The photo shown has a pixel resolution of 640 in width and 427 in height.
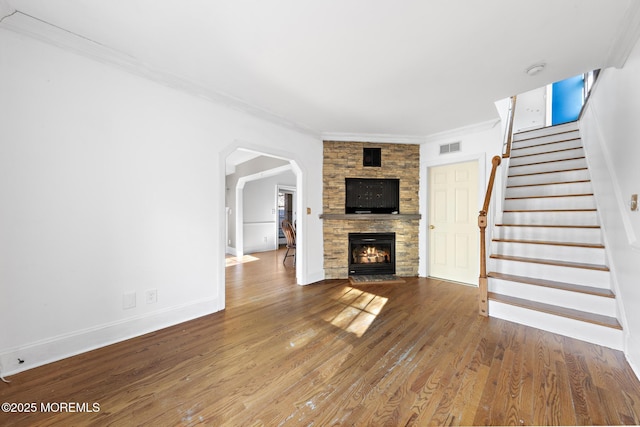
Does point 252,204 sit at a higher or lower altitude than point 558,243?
higher

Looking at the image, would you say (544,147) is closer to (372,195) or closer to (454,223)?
(454,223)

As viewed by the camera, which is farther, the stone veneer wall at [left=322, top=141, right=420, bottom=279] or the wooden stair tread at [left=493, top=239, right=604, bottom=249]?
the stone veneer wall at [left=322, top=141, right=420, bottom=279]

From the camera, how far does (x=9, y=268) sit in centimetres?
173

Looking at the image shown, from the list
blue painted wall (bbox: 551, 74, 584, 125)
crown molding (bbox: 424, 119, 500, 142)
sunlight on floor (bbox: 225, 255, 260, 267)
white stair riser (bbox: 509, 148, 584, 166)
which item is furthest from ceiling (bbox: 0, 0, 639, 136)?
blue painted wall (bbox: 551, 74, 584, 125)

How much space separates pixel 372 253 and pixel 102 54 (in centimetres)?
429

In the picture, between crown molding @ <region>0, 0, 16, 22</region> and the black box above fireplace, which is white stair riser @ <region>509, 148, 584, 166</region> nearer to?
the black box above fireplace

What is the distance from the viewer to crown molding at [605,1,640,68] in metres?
1.70

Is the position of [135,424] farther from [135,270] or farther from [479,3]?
[479,3]

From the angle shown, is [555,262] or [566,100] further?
[566,100]

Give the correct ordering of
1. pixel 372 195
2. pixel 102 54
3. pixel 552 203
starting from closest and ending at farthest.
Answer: pixel 102 54
pixel 552 203
pixel 372 195

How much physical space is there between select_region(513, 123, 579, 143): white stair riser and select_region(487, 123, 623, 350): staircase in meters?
0.33

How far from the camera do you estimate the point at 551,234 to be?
299cm

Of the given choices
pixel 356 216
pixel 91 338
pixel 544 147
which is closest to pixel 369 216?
pixel 356 216

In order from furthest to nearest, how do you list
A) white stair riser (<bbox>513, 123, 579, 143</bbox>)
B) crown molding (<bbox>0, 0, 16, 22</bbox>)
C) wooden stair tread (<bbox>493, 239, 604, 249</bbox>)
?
white stair riser (<bbox>513, 123, 579, 143</bbox>) < wooden stair tread (<bbox>493, 239, 604, 249</bbox>) < crown molding (<bbox>0, 0, 16, 22</bbox>)
